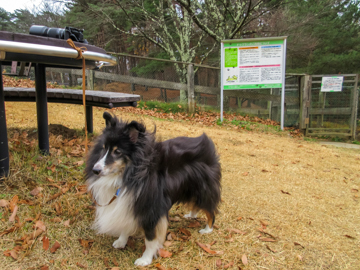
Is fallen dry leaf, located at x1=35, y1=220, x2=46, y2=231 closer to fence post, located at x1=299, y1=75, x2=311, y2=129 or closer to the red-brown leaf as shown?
the red-brown leaf

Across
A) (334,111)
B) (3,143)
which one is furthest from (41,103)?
(334,111)

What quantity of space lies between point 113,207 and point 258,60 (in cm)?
749

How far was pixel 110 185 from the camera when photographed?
1.96m

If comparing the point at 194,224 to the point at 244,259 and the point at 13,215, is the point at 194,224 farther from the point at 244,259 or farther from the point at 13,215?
the point at 13,215

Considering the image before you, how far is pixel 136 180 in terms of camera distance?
193cm

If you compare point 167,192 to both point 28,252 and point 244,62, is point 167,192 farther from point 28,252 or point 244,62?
point 244,62

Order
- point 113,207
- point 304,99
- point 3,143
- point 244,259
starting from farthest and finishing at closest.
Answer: point 304,99, point 3,143, point 244,259, point 113,207

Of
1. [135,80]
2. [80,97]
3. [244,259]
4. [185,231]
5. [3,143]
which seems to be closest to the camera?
[244,259]

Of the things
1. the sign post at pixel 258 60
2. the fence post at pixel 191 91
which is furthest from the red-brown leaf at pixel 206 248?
the fence post at pixel 191 91

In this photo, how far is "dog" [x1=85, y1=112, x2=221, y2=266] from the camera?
192 cm

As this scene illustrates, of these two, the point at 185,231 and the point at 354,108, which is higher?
the point at 354,108

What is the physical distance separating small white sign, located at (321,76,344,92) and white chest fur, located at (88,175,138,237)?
8.26 metres

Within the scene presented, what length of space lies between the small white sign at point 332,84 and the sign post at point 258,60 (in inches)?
51.9

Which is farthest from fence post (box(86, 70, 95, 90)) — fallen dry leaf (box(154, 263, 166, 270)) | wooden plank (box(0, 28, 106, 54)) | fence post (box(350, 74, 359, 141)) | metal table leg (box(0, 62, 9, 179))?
fence post (box(350, 74, 359, 141))
